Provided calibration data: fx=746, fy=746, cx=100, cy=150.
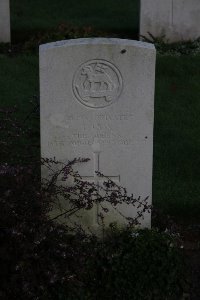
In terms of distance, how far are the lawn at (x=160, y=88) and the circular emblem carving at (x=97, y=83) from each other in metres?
1.39

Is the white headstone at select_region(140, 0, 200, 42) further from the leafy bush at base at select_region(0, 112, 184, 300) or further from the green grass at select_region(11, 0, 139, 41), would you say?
the leafy bush at base at select_region(0, 112, 184, 300)

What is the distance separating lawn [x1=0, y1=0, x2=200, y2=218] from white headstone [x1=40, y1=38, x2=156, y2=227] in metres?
1.02

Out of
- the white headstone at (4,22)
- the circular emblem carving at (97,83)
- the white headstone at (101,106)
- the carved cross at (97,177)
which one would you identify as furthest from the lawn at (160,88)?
the circular emblem carving at (97,83)

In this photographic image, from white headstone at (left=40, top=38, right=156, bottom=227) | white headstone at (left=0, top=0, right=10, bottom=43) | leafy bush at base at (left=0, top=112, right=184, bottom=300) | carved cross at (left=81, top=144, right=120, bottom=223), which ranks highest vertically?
white headstone at (left=0, top=0, right=10, bottom=43)

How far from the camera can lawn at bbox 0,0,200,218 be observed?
6686 millimetres

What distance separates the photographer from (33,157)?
19.9 ft

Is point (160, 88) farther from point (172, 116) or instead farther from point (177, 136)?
point (177, 136)

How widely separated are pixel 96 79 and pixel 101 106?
20 cm

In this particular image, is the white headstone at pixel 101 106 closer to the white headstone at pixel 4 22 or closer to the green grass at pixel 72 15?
the white headstone at pixel 4 22

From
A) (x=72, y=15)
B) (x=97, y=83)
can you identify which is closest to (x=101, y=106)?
(x=97, y=83)

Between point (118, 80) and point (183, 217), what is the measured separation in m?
1.56

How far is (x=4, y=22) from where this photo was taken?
432 inches

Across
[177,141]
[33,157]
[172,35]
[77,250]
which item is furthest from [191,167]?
[172,35]

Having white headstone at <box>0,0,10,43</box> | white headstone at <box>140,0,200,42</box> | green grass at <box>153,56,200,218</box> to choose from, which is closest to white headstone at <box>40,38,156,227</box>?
green grass at <box>153,56,200,218</box>
